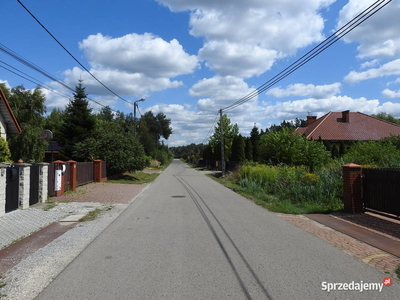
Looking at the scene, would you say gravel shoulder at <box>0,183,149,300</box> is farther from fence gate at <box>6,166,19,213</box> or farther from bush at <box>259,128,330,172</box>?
bush at <box>259,128,330,172</box>

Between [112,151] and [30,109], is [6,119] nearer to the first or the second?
[112,151]

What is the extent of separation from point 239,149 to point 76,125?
58.8 ft

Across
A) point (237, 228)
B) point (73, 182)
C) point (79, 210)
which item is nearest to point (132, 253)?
point (237, 228)

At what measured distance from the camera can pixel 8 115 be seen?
21.9 meters

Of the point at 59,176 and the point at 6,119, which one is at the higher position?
the point at 6,119

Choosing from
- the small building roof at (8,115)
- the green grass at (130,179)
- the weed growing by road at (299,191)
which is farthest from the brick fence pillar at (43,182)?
the green grass at (130,179)

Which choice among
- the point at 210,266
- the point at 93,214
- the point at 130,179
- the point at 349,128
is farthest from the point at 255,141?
the point at 210,266

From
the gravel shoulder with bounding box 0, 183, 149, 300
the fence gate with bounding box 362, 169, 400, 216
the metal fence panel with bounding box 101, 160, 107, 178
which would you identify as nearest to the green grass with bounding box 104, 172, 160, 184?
the metal fence panel with bounding box 101, 160, 107, 178

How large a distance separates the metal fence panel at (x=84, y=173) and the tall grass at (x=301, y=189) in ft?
32.9

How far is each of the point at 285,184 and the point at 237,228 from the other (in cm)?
967

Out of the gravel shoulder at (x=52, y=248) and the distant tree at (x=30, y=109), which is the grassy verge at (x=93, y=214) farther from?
the distant tree at (x=30, y=109)

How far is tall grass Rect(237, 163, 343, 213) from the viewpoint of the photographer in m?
12.3

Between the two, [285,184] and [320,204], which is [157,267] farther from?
[285,184]

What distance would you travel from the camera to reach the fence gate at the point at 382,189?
9.03 m
